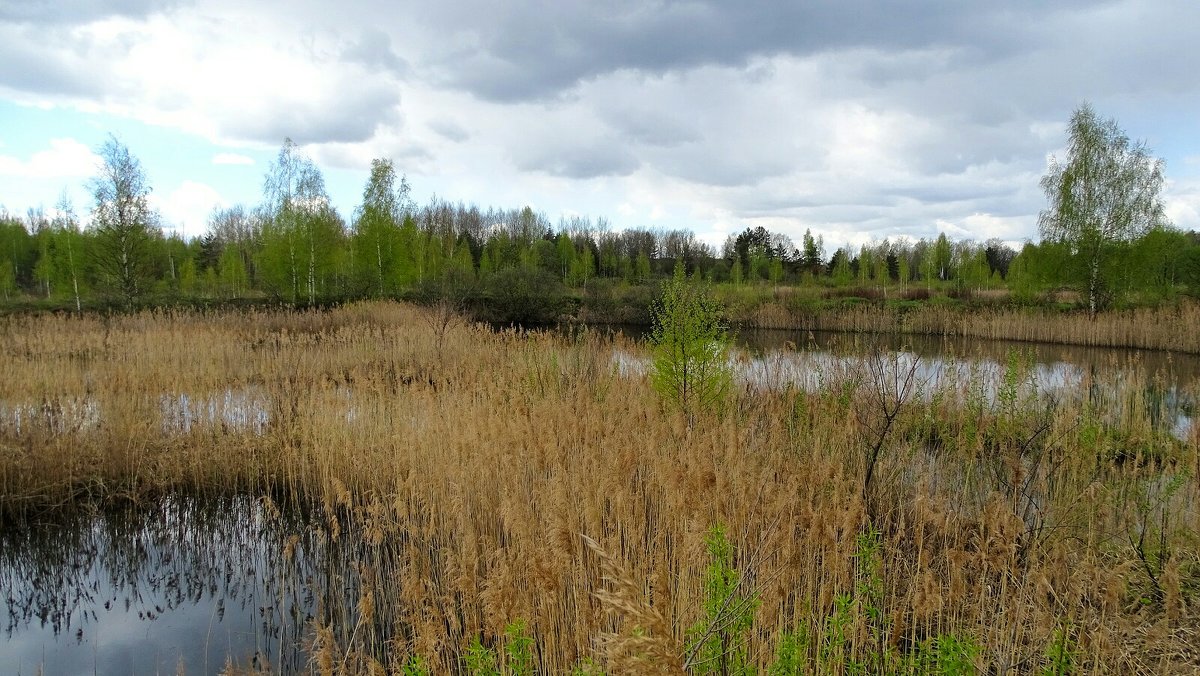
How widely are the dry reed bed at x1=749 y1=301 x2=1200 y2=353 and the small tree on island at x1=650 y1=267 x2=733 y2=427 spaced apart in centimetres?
869

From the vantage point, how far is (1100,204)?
2572cm

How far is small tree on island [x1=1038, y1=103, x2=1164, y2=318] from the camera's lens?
25472 millimetres

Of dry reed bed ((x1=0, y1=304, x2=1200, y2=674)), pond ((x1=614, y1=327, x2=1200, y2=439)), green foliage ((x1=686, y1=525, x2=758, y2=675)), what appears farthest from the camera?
pond ((x1=614, y1=327, x2=1200, y2=439))

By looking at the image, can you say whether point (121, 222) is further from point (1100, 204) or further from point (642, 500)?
point (1100, 204)

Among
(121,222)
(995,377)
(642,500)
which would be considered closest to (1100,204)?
(995,377)

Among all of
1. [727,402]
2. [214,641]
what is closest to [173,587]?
[214,641]

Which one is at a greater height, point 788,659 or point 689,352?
point 689,352

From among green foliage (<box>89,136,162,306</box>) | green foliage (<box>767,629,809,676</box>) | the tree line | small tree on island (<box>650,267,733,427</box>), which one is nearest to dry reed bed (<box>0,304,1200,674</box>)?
green foliage (<box>767,629,809,676</box>)

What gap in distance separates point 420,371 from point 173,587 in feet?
25.5

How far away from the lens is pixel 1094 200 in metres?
25.7

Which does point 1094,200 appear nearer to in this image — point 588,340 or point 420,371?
Result: point 588,340

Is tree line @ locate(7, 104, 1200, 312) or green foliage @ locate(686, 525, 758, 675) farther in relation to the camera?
tree line @ locate(7, 104, 1200, 312)

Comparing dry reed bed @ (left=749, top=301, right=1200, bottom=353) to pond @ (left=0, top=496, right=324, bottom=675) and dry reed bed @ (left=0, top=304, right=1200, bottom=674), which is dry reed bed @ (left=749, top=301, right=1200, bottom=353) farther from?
pond @ (left=0, top=496, right=324, bottom=675)

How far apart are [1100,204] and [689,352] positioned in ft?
89.6
